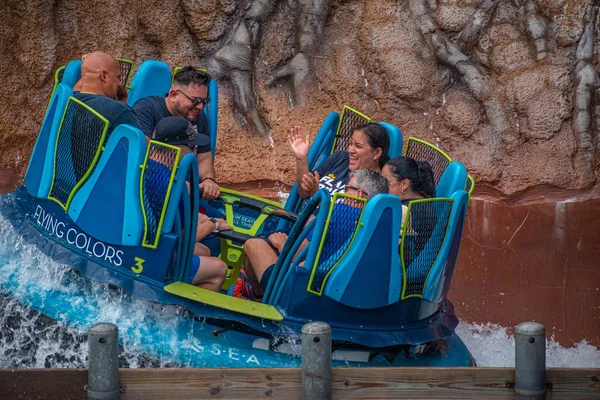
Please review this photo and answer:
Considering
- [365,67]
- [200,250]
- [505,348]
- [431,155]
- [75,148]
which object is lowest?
[505,348]

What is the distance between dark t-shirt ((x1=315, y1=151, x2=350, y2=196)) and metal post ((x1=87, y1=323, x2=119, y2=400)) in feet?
6.38

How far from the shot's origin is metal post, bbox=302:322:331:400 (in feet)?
11.1

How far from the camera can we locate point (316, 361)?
11.2 ft

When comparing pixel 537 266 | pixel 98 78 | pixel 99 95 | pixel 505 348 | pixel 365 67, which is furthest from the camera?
pixel 365 67

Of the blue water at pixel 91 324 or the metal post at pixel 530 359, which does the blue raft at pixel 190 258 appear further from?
the metal post at pixel 530 359

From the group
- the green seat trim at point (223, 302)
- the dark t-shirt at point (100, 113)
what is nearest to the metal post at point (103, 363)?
the green seat trim at point (223, 302)

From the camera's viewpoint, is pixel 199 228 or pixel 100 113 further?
pixel 199 228

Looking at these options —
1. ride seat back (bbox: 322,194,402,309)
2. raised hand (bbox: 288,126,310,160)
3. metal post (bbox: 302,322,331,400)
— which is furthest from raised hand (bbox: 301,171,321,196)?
metal post (bbox: 302,322,331,400)

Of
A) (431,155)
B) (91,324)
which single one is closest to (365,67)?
(431,155)

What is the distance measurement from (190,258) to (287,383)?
942 millimetres

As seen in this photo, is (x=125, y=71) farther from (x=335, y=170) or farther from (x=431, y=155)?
(x=431, y=155)

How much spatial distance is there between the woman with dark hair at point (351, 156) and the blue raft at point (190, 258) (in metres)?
0.72

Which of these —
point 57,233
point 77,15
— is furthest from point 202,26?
point 57,233

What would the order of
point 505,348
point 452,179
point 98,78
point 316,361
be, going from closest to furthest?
point 316,361, point 98,78, point 452,179, point 505,348
